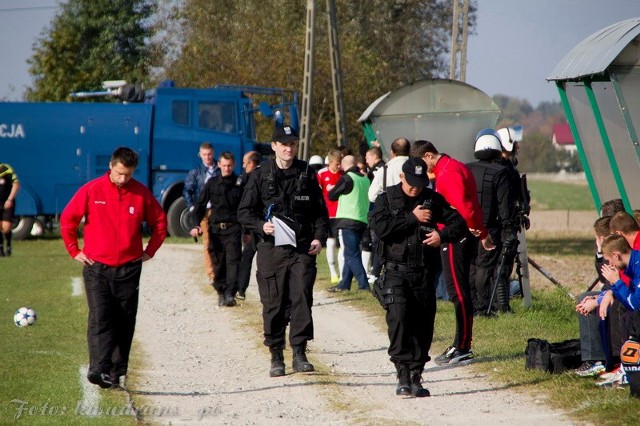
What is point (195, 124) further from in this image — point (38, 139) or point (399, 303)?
point (399, 303)

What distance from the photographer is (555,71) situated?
44.3 feet

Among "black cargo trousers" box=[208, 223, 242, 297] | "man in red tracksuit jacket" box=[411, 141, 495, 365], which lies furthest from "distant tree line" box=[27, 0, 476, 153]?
"man in red tracksuit jacket" box=[411, 141, 495, 365]

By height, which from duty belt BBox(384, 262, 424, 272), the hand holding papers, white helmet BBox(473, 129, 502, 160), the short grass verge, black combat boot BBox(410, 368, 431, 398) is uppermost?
white helmet BBox(473, 129, 502, 160)

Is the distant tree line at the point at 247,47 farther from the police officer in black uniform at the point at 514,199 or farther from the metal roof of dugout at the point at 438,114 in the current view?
the police officer in black uniform at the point at 514,199

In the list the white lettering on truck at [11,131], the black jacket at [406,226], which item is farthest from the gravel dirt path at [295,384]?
the white lettering on truck at [11,131]

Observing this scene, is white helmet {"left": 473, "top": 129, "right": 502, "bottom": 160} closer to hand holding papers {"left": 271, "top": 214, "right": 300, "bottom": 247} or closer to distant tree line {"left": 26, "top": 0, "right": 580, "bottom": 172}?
hand holding papers {"left": 271, "top": 214, "right": 300, "bottom": 247}

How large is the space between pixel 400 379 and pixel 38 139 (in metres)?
22.2

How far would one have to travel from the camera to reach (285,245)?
31.4 feet

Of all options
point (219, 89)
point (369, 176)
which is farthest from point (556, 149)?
point (369, 176)

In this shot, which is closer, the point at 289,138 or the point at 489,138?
the point at 289,138

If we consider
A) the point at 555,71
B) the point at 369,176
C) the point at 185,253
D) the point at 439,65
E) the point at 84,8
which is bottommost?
the point at 185,253

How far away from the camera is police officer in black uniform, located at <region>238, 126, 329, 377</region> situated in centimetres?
954

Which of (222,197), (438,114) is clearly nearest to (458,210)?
(222,197)

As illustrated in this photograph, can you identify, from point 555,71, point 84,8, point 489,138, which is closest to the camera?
point 489,138
